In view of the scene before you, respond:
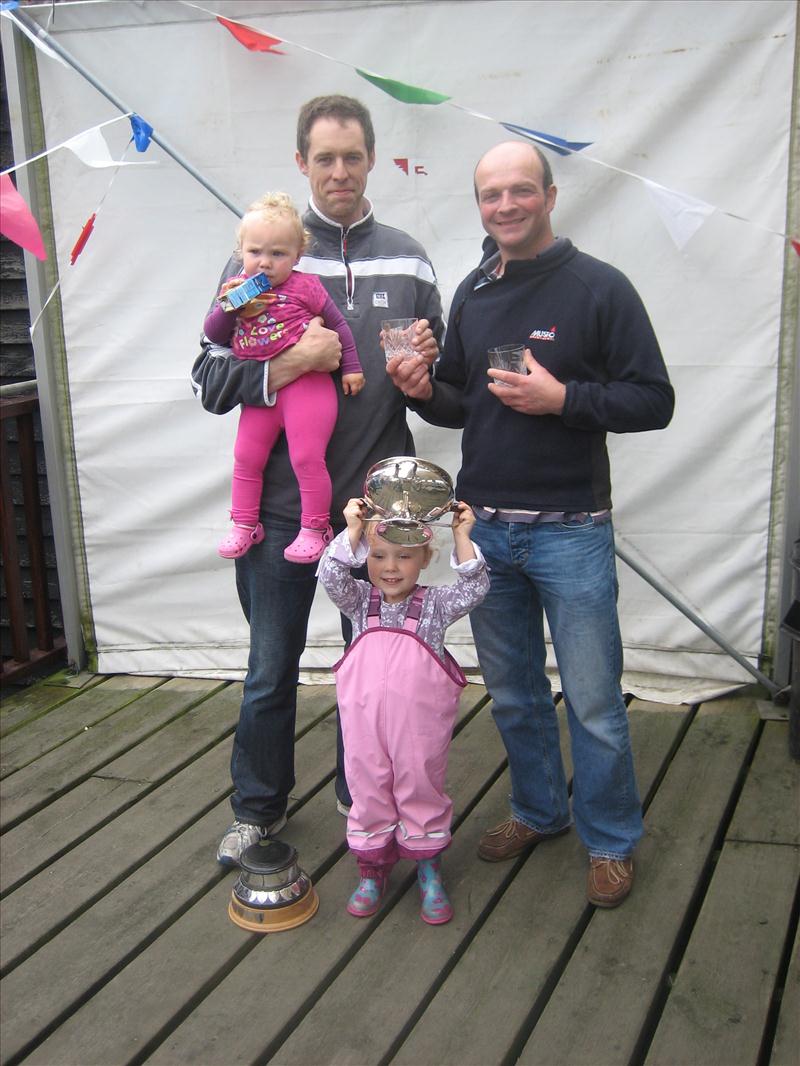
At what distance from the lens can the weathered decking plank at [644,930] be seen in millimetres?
2155

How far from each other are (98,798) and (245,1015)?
1.12m

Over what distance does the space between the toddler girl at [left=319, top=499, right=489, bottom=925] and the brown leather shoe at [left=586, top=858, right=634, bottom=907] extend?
373 millimetres

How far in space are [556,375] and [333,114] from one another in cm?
76

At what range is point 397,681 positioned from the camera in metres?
2.37

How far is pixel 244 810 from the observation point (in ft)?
9.27

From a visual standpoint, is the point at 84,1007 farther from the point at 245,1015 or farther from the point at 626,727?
the point at 626,727

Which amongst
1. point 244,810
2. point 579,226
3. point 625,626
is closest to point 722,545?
point 625,626

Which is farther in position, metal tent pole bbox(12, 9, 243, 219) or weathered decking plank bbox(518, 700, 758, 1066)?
metal tent pole bbox(12, 9, 243, 219)

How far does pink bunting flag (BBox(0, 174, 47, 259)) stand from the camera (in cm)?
267

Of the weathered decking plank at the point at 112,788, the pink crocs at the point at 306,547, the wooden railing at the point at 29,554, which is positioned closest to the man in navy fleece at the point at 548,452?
the pink crocs at the point at 306,547

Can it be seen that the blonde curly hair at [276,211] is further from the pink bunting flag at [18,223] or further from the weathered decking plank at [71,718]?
the weathered decking plank at [71,718]

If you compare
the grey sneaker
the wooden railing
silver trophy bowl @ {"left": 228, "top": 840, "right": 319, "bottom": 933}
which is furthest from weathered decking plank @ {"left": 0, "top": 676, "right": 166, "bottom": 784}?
silver trophy bowl @ {"left": 228, "top": 840, "right": 319, "bottom": 933}

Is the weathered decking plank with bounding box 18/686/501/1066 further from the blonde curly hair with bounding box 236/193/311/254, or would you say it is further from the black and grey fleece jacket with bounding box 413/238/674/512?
the blonde curly hair with bounding box 236/193/311/254

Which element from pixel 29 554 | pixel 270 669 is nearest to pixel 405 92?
pixel 270 669
